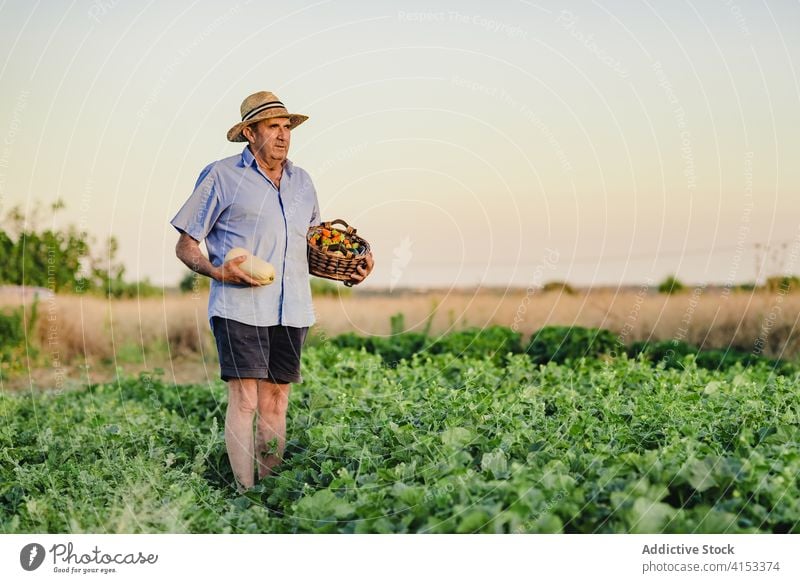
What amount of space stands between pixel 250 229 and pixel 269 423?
1.23 meters

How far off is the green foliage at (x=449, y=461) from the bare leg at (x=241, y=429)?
0.48 ft

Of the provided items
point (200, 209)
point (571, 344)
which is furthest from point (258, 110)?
point (571, 344)

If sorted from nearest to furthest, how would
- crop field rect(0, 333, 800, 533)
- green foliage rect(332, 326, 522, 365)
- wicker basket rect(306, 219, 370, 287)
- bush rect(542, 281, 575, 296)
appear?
crop field rect(0, 333, 800, 533) < wicker basket rect(306, 219, 370, 287) < green foliage rect(332, 326, 522, 365) < bush rect(542, 281, 575, 296)

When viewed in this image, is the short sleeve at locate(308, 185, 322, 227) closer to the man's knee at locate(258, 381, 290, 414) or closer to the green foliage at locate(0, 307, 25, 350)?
the man's knee at locate(258, 381, 290, 414)

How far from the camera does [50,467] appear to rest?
5.81 meters

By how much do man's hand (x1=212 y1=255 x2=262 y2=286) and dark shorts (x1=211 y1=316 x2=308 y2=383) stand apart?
0.27m

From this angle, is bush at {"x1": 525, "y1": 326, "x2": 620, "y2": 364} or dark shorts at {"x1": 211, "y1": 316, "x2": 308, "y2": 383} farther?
bush at {"x1": 525, "y1": 326, "x2": 620, "y2": 364}

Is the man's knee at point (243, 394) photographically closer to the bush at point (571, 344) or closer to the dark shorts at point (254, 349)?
the dark shorts at point (254, 349)

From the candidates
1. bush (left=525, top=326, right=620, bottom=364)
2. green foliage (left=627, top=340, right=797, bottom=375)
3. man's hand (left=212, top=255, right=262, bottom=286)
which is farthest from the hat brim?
green foliage (left=627, top=340, right=797, bottom=375)

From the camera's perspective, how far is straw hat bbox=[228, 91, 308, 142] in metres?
5.50
